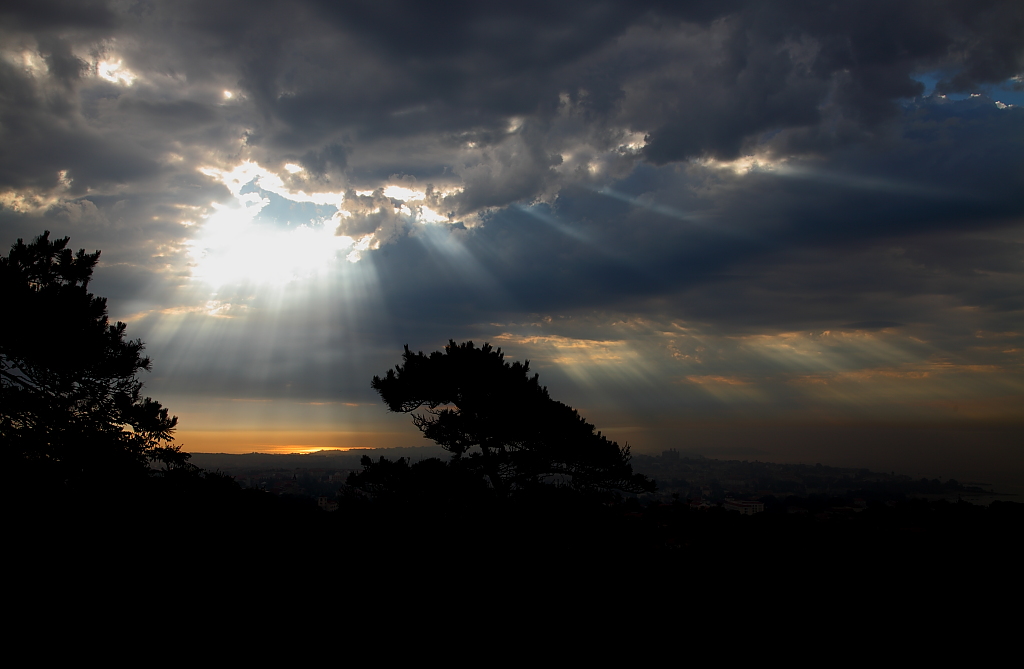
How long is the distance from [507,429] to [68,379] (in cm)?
1397

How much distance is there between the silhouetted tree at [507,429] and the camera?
17.6m

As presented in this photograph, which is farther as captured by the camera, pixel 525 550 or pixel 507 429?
pixel 507 429

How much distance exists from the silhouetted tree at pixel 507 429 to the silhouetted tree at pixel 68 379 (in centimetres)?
865

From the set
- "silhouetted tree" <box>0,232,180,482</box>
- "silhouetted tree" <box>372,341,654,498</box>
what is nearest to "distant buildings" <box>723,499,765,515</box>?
"silhouetted tree" <box>372,341,654,498</box>

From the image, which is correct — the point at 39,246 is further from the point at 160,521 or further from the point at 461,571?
the point at 461,571

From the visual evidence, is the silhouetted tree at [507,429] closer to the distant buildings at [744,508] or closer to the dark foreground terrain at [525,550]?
the distant buildings at [744,508]

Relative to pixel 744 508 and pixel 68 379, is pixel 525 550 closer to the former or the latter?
pixel 744 508

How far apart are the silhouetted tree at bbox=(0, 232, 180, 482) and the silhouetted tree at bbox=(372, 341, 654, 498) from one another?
8.65 m

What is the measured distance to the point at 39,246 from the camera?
50.2 feet

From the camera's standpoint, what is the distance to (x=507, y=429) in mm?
17609

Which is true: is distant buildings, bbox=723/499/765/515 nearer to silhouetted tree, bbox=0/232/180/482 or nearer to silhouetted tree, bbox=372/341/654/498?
silhouetted tree, bbox=372/341/654/498

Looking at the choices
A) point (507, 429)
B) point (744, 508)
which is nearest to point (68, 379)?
point (507, 429)

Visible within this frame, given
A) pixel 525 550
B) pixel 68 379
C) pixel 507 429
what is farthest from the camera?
pixel 507 429

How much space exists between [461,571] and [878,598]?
536 centimetres
